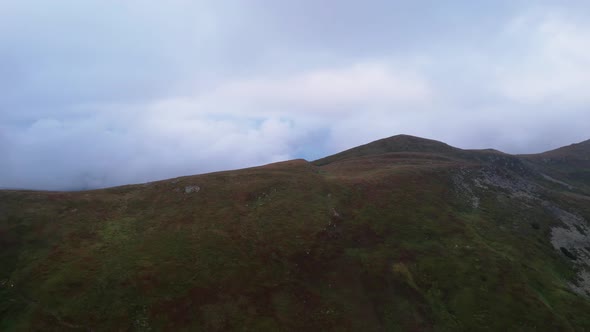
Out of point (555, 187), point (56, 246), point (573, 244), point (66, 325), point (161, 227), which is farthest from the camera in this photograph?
point (555, 187)

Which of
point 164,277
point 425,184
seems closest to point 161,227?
point 164,277

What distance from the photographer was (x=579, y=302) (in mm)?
56688

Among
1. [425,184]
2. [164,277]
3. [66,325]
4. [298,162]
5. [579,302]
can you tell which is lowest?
[579,302]

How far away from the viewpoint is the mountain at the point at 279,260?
4656 centimetres

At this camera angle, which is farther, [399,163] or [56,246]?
[399,163]

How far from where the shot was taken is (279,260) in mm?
57844

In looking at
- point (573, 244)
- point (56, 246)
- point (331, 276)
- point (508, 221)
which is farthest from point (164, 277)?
point (573, 244)

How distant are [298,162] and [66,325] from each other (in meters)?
74.9

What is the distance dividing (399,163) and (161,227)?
3325 inches

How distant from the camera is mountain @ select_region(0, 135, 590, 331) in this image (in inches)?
1833

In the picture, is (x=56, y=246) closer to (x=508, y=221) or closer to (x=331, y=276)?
(x=331, y=276)

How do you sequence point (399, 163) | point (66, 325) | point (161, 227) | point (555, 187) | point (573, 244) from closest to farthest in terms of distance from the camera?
1. point (66, 325)
2. point (161, 227)
3. point (573, 244)
4. point (399, 163)
5. point (555, 187)

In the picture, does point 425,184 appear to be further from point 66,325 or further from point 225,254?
point 66,325

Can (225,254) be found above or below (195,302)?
above
